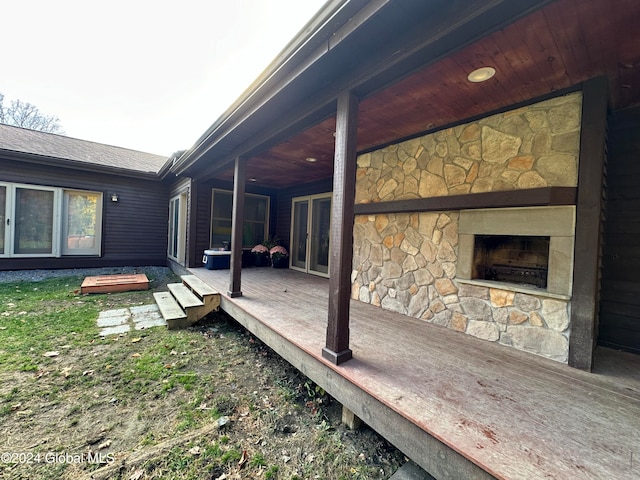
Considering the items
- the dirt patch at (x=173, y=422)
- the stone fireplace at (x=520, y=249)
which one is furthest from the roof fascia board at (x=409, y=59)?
the dirt patch at (x=173, y=422)

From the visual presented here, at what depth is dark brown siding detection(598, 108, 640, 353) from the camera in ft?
7.82

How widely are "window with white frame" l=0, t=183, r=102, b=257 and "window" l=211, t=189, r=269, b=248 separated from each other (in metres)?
3.50

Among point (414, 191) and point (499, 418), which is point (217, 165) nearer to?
point (414, 191)

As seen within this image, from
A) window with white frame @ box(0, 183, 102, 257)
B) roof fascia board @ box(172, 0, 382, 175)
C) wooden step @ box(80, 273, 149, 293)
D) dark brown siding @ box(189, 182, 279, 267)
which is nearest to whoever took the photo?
roof fascia board @ box(172, 0, 382, 175)

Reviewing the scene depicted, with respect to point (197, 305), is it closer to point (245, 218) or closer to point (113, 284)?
point (113, 284)

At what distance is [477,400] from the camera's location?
1.59 metres

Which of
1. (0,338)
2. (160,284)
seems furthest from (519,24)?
(160,284)

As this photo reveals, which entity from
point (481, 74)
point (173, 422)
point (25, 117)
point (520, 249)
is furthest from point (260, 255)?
point (25, 117)

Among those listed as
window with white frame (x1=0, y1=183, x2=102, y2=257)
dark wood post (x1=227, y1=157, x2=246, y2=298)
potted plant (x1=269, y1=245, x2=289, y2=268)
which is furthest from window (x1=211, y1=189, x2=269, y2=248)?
window with white frame (x1=0, y1=183, x2=102, y2=257)

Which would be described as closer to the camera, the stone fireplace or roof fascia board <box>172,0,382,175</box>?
roof fascia board <box>172,0,382,175</box>

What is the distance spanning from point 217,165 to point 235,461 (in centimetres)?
438

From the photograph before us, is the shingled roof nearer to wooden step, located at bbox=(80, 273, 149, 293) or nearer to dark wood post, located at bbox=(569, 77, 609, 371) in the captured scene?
wooden step, located at bbox=(80, 273, 149, 293)

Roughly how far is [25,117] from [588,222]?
25288 millimetres

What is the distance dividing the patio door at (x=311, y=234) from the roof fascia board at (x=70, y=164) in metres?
4.65
